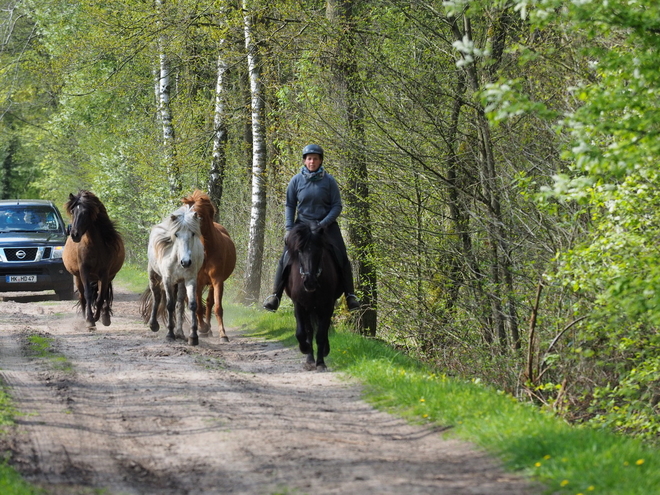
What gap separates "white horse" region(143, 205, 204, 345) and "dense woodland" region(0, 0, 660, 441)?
259 centimetres

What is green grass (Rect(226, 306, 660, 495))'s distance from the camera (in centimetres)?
520

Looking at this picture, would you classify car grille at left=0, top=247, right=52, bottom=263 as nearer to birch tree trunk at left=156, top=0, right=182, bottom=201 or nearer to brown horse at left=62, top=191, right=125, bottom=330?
birch tree trunk at left=156, top=0, right=182, bottom=201

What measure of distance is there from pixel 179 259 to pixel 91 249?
8.96 feet

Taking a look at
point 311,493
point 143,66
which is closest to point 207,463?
point 311,493

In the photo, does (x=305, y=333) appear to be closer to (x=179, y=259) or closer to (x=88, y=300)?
(x=179, y=259)

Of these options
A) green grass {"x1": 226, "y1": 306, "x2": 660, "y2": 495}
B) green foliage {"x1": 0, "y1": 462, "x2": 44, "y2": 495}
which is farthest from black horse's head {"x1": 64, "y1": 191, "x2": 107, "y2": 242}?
green foliage {"x1": 0, "y1": 462, "x2": 44, "y2": 495}

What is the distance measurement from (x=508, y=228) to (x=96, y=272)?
6.97 metres

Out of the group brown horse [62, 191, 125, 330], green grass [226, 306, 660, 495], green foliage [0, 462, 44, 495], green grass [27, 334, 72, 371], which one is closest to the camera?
green foliage [0, 462, 44, 495]

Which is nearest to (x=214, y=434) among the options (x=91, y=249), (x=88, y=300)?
(x=88, y=300)

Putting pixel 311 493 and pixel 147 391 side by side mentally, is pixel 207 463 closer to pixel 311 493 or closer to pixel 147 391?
pixel 311 493

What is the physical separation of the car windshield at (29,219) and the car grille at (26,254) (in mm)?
1221

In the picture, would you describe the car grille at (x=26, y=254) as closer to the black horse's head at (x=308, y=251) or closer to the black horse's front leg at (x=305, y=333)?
the black horse's front leg at (x=305, y=333)

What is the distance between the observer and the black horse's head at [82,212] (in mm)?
14359

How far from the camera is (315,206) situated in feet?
35.7
